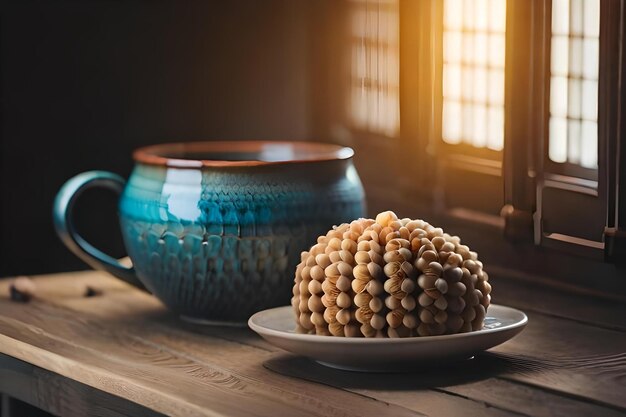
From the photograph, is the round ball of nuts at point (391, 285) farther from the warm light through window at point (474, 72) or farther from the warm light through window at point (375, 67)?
the warm light through window at point (375, 67)

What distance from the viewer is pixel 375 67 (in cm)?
143

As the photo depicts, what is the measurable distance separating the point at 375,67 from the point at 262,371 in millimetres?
611

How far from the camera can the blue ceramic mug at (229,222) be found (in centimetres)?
104

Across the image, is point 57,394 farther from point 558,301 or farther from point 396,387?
point 558,301

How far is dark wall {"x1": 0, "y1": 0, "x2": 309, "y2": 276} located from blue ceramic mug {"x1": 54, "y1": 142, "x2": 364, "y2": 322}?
376 mm

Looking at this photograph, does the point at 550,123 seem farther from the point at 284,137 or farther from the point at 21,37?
the point at 21,37

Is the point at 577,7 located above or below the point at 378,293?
above

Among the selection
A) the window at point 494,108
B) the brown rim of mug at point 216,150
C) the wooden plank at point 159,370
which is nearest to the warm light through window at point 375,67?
the window at point 494,108

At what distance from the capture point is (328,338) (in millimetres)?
868

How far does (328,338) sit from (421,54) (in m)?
0.55

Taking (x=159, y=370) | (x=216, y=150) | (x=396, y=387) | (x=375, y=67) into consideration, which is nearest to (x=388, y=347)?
(x=396, y=387)

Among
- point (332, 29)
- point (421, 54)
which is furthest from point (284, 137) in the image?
point (421, 54)

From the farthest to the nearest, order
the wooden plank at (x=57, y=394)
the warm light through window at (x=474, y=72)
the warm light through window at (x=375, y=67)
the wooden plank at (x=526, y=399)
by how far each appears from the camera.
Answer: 1. the warm light through window at (x=375, y=67)
2. the warm light through window at (x=474, y=72)
3. the wooden plank at (x=57, y=394)
4. the wooden plank at (x=526, y=399)

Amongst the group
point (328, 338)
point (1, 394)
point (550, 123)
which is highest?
point (550, 123)
